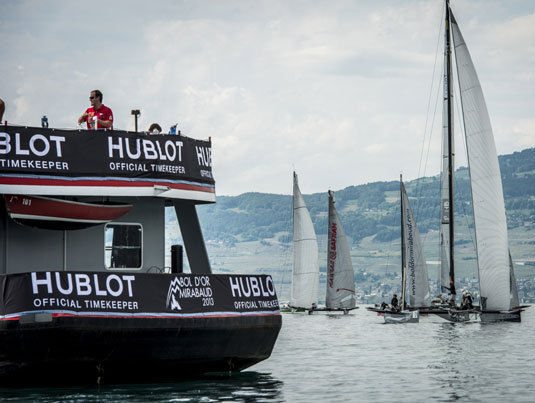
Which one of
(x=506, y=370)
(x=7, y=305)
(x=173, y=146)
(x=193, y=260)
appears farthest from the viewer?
(x=506, y=370)

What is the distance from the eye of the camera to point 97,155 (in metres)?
20.8

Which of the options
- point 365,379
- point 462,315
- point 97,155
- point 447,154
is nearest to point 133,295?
point 97,155

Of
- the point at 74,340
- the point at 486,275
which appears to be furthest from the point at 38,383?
the point at 486,275

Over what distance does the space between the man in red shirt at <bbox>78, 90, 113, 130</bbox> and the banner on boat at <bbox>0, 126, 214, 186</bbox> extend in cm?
A: 79

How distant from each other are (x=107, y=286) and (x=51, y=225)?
197cm

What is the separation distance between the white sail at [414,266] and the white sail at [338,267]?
20.7 ft

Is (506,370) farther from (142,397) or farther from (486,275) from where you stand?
(486,275)

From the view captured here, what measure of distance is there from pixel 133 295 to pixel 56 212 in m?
2.48

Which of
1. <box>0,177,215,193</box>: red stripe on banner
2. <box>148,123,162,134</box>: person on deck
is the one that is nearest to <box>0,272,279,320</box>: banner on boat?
<box>0,177,215,193</box>: red stripe on banner

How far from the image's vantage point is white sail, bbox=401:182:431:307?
263 ft

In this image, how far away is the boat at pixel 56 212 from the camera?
20156 millimetres

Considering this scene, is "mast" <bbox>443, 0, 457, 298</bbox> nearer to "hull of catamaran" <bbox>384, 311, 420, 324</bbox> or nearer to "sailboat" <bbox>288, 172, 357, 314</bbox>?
"hull of catamaran" <bbox>384, 311, 420, 324</bbox>

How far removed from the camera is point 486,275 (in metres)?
57.2

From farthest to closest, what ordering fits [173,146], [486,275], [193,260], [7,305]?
1. [486,275]
2. [193,260]
3. [173,146]
4. [7,305]
